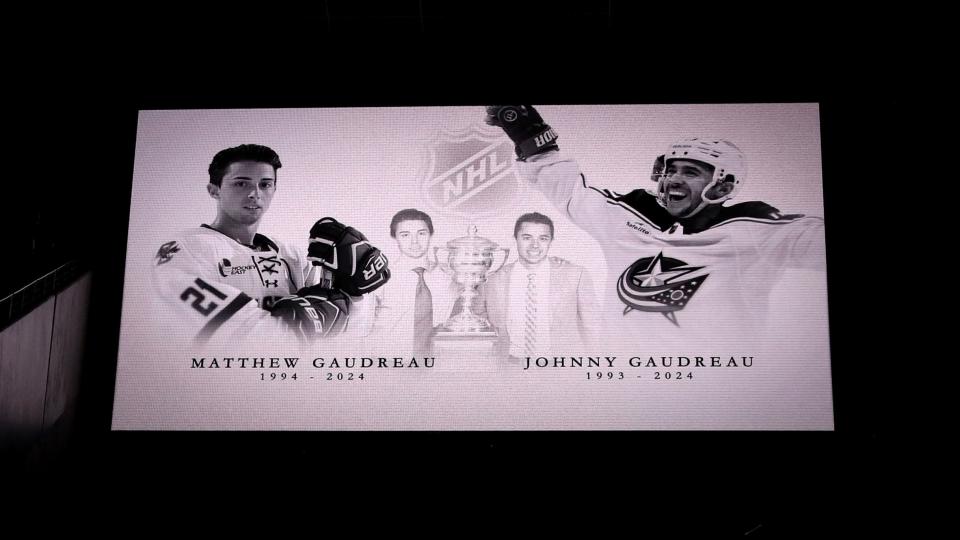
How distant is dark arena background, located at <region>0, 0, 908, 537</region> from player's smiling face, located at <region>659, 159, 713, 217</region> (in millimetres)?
326

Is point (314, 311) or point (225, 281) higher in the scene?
point (225, 281)

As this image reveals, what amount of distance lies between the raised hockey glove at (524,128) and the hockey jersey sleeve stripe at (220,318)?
130cm

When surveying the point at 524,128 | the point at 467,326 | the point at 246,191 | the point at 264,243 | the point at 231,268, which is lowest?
the point at 467,326

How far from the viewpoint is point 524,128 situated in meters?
3.87

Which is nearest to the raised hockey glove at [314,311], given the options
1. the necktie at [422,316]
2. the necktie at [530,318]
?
the necktie at [422,316]

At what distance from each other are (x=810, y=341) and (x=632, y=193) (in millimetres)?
945

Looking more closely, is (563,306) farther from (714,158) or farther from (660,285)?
(714,158)

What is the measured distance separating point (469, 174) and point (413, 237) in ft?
1.19

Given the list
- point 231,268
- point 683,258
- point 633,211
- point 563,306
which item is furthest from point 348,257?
point 683,258

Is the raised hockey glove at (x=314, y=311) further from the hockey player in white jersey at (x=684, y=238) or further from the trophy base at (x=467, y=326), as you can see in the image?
the hockey player in white jersey at (x=684, y=238)

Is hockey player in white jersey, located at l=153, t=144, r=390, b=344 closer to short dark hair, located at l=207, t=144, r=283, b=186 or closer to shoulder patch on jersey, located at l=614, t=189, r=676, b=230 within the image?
short dark hair, located at l=207, t=144, r=283, b=186

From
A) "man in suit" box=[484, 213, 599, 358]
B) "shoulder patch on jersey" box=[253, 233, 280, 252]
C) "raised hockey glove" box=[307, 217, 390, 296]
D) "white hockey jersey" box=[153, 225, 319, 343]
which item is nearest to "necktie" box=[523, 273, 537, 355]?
"man in suit" box=[484, 213, 599, 358]
